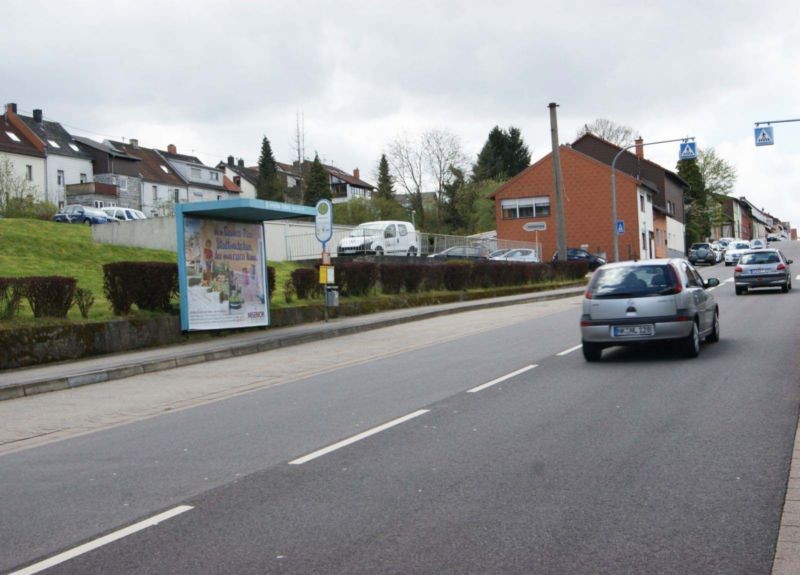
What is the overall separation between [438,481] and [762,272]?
25.5m

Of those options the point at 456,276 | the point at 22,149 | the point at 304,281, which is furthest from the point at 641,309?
the point at 22,149

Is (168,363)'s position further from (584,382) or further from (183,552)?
(183,552)

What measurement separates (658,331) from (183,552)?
9509mm

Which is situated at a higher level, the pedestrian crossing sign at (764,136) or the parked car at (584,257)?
the pedestrian crossing sign at (764,136)

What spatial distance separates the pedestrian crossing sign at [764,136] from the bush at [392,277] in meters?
14.9

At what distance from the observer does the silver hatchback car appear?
12758 mm

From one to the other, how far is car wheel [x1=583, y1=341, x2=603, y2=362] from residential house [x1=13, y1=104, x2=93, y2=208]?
63.8 meters

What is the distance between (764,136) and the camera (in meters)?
32.5

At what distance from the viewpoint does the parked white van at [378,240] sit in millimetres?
38531

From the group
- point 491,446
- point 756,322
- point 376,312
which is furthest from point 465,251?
point 491,446

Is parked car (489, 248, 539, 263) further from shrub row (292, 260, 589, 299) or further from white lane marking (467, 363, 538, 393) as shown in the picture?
white lane marking (467, 363, 538, 393)

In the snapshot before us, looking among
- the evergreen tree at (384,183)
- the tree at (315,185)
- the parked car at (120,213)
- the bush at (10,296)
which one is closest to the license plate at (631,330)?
the bush at (10,296)

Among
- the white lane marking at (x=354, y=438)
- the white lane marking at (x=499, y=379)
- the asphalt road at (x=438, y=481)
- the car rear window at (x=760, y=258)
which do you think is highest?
the car rear window at (x=760, y=258)

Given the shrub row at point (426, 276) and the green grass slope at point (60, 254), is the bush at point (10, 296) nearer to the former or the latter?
the green grass slope at point (60, 254)
